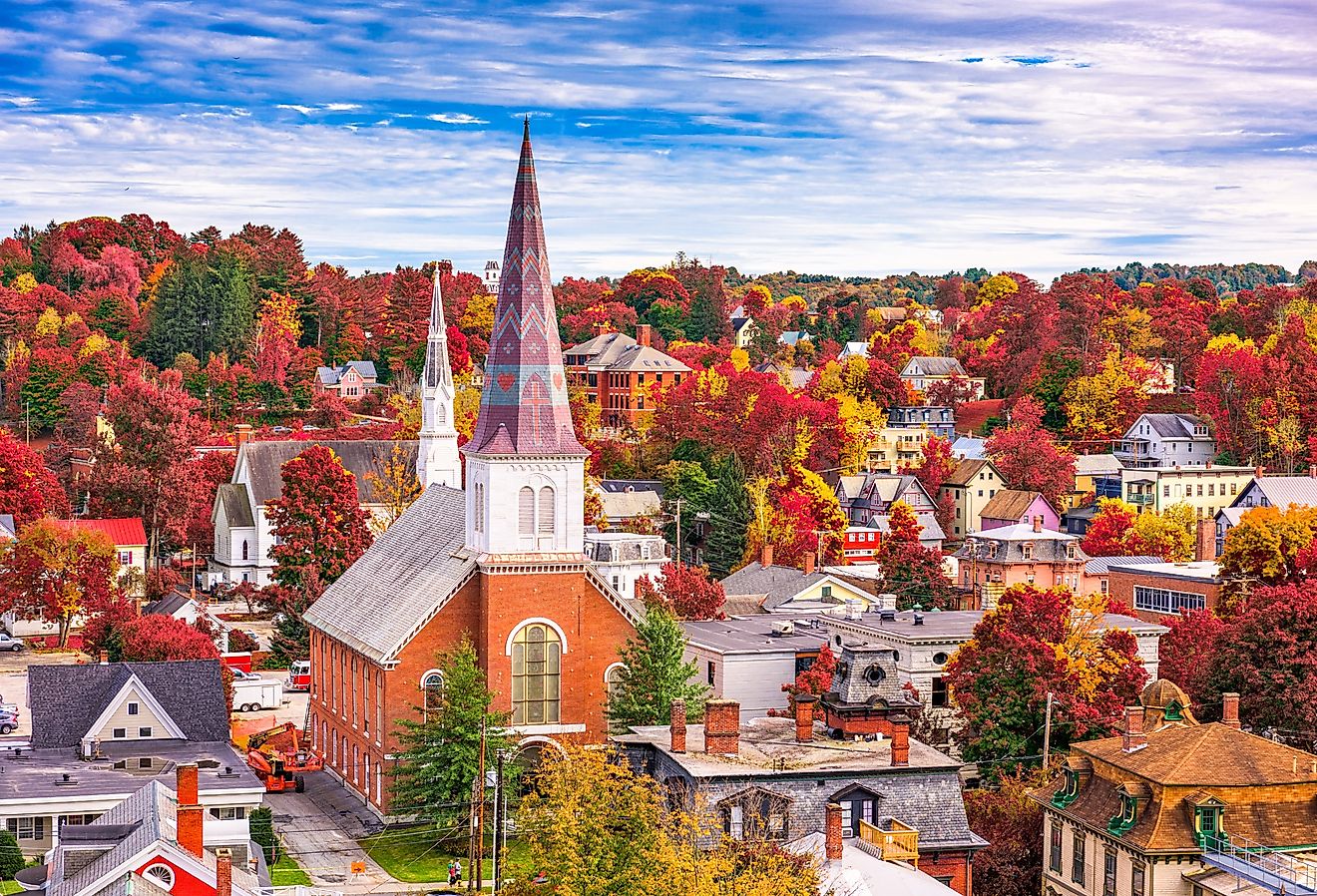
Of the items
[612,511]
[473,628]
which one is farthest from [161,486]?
[473,628]

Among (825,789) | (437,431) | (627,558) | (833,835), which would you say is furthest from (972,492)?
(833,835)

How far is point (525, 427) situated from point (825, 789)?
1936 cm

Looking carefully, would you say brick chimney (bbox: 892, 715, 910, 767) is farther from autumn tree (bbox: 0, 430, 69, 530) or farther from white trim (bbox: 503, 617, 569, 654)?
autumn tree (bbox: 0, 430, 69, 530)

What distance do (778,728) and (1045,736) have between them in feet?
34.9

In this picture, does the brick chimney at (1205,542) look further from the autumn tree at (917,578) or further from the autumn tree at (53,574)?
the autumn tree at (53,574)

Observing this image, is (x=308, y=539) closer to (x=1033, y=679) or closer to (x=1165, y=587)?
(x=1033, y=679)

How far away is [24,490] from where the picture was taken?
105875 mm

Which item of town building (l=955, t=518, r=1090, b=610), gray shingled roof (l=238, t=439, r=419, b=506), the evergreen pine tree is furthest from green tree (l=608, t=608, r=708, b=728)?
the evergreen pine tree

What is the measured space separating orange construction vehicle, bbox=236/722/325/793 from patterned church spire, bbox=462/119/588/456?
13.8 meters

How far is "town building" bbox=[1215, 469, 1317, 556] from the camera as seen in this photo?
4619 inches

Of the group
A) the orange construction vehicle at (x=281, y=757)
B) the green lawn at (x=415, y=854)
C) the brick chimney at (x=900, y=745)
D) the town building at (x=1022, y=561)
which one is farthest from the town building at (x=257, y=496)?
the brick chimney at (x=900, y=745)

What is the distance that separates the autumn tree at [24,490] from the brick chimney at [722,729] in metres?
59.7

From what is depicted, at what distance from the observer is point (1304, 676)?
66125mm

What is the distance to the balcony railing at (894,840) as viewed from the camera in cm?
4662
